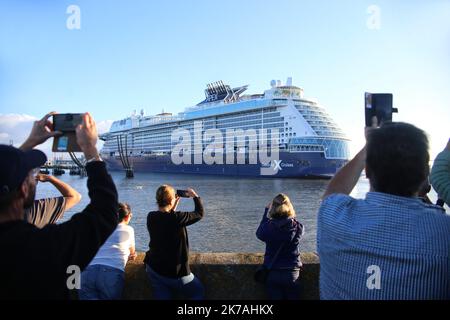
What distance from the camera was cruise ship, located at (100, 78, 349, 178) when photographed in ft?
157

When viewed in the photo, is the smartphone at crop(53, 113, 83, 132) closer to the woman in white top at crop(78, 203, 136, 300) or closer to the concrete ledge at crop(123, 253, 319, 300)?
the woman in white top at crop(78, 203, 136, 300)

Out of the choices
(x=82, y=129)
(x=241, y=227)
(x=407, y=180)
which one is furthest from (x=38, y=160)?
(x=241, y=227)

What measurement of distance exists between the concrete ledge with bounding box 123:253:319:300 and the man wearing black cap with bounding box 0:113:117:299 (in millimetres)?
1850

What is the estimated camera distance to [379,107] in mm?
1932

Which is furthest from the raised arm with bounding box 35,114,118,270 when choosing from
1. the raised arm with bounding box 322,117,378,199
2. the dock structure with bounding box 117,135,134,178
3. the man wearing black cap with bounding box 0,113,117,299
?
the dock structure with bounding box 117,135,134,178

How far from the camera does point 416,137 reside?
145cm

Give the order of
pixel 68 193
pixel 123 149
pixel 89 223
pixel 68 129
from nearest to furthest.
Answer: pixel 89 223
pixel 68 129
pixel 68 193
pixel 123 149

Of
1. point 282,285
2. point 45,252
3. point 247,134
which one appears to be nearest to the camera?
point 45,252

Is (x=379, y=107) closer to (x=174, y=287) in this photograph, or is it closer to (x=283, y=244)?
(x=283, y=244)

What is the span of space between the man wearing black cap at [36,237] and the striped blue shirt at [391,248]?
95 centimetres

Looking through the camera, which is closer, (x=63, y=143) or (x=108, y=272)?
(x=63, y=143)

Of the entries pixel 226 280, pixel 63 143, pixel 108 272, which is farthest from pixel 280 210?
pixel 63 143

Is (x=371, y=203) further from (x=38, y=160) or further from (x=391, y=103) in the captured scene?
(x=38, y=160)

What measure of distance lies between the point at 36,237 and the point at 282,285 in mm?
2163
